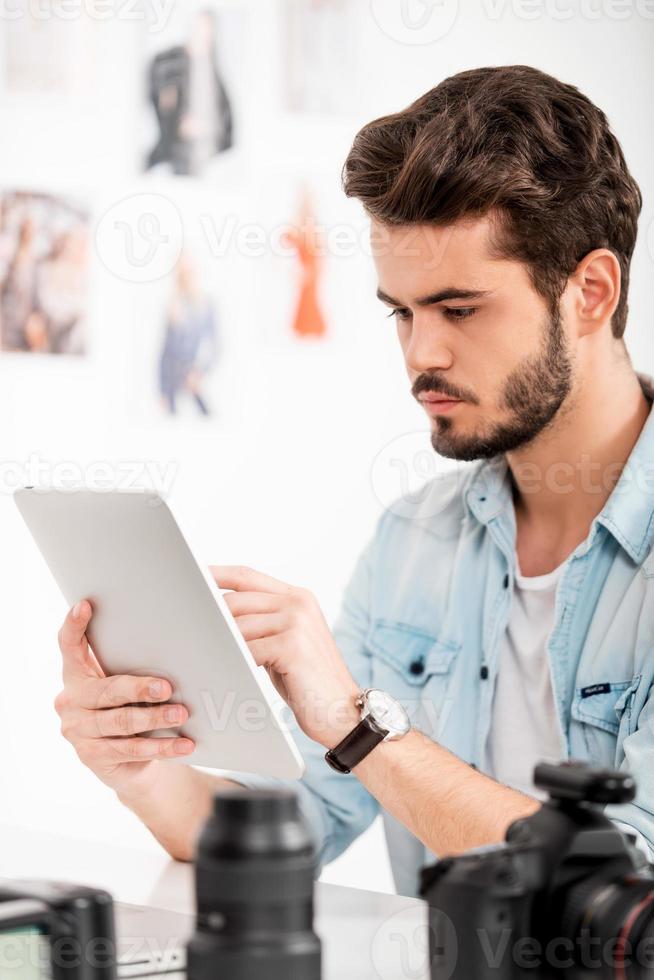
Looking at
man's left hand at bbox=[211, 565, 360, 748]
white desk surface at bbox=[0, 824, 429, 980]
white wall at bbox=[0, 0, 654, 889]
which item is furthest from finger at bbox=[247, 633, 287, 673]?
white wall at bbox=[0, 0, 654, 889]

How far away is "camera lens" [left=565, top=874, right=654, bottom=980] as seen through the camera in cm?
62

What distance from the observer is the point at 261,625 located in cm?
127

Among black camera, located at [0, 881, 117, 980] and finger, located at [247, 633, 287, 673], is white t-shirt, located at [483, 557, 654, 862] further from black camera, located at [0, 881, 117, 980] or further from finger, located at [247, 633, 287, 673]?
black camera, located at [0, 881, 117, 980]

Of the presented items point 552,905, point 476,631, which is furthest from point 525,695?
point 552,905

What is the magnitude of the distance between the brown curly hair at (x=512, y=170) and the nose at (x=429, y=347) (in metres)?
0.12

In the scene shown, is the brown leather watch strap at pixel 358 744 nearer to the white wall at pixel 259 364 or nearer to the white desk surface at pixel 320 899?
the white desk surface at pixel 320 899

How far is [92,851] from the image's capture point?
140 cm

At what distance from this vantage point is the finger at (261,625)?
126 centimetres

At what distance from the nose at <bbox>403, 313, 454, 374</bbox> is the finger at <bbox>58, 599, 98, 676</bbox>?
1.65 ft

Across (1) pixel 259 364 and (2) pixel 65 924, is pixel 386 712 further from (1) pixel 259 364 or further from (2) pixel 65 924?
(1) pixel 259 364

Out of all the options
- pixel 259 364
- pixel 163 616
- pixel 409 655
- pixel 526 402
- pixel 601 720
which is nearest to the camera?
pixel 163 616

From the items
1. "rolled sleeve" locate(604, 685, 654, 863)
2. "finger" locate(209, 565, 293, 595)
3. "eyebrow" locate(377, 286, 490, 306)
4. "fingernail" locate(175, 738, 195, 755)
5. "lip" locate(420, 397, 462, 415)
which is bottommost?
"rolled sleeve" locate(604, 685, 654, 863)

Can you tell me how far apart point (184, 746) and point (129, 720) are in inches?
2.4

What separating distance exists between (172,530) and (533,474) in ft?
2.28
